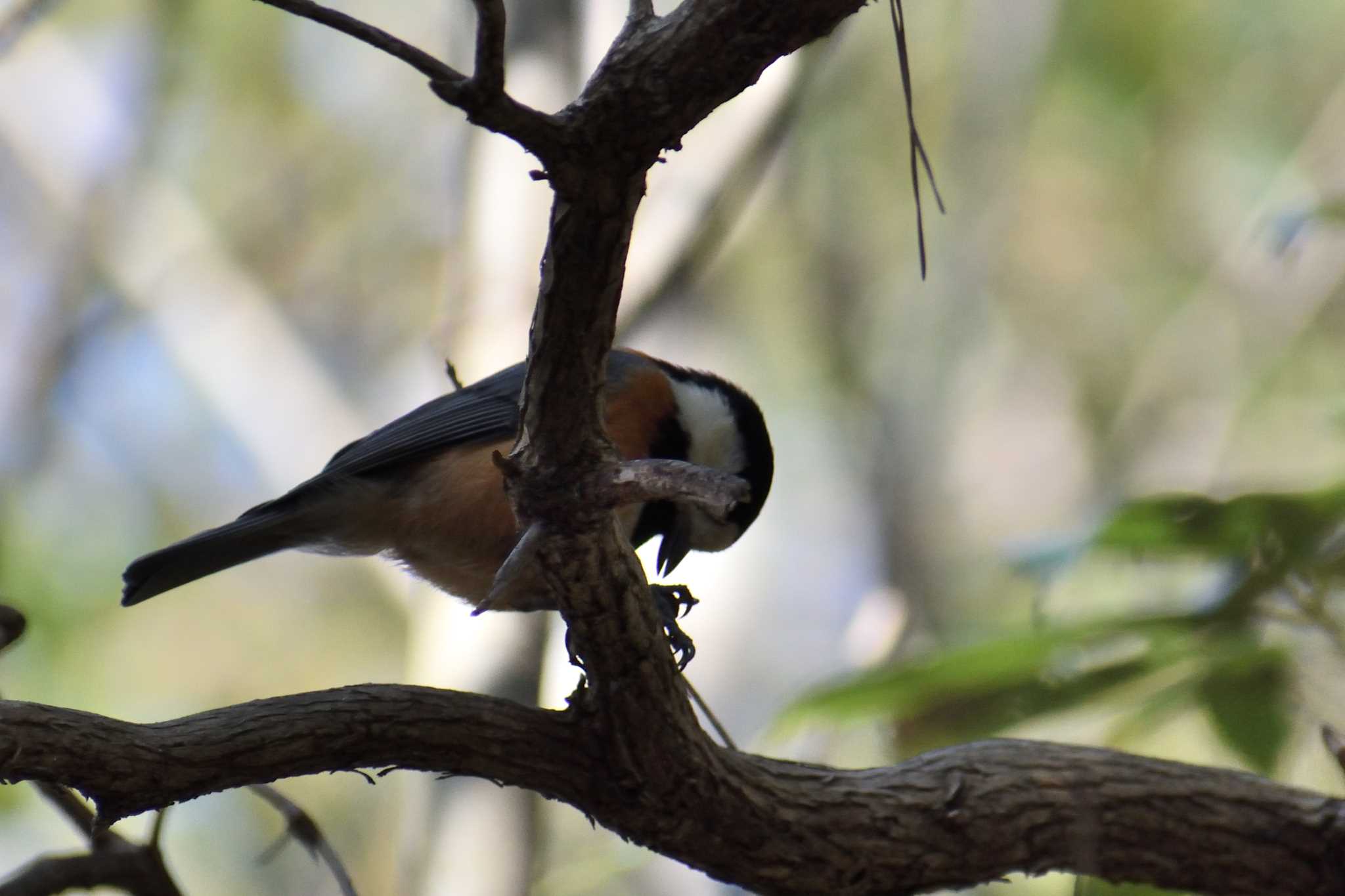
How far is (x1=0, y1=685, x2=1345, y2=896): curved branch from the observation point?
7.81ft

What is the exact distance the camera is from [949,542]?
7609 millimetres

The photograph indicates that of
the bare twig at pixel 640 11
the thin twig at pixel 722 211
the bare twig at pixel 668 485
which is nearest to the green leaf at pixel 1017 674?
the bare twig at pixel 668 485

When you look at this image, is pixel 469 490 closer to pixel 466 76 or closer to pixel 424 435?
pixel 424 435

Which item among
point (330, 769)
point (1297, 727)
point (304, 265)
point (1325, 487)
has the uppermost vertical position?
point (304, 265)

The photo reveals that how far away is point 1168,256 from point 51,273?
8.44 metres

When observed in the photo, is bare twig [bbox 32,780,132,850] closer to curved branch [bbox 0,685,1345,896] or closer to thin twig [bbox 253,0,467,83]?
curved branch [bbox 0,685,1345,896]

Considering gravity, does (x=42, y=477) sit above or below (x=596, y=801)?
above

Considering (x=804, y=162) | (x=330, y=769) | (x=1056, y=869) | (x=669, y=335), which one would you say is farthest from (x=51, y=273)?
(x=1056, y=869)

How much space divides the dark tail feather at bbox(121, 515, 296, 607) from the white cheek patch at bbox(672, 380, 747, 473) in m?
1.28

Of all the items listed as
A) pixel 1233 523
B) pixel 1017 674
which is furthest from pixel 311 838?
pixel 1233 523

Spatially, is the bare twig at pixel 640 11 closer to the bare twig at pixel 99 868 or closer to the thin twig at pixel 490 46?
the thin twig at pixel 490 46

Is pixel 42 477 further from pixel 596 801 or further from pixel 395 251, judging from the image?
pixel 596 801

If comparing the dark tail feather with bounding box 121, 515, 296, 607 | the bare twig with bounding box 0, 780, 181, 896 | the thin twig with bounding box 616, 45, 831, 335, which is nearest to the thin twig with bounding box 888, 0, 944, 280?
the bare twig with bounding box 0, 780, 181, 896

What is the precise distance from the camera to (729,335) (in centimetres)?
668
